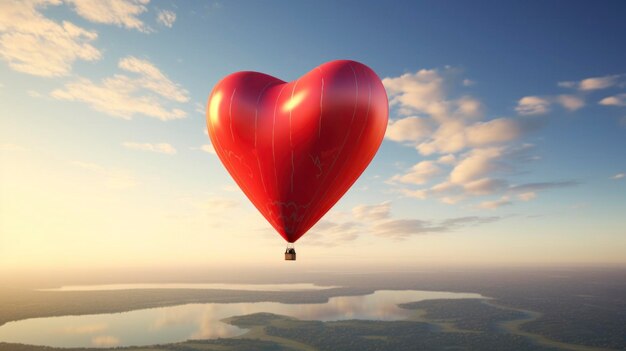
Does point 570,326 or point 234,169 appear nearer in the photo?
point 234,169

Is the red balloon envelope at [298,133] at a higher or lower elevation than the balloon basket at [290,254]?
higher

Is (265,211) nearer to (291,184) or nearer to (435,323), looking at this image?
(291,184)

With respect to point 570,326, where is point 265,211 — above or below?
above

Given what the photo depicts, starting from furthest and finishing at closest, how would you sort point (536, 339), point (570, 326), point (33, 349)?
point (570, 326) < point (536, 339) < point (33, 349)

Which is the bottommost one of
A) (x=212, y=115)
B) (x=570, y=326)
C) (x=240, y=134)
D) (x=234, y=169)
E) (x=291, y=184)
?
(x=570, y=326)

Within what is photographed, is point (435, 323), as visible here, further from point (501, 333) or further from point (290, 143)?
point (290, 143)

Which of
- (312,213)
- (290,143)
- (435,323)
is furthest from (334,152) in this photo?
(435,323)

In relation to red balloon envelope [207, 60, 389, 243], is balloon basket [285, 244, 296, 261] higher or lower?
lower

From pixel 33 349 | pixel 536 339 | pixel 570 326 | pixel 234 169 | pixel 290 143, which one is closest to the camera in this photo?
pixel 290 143
